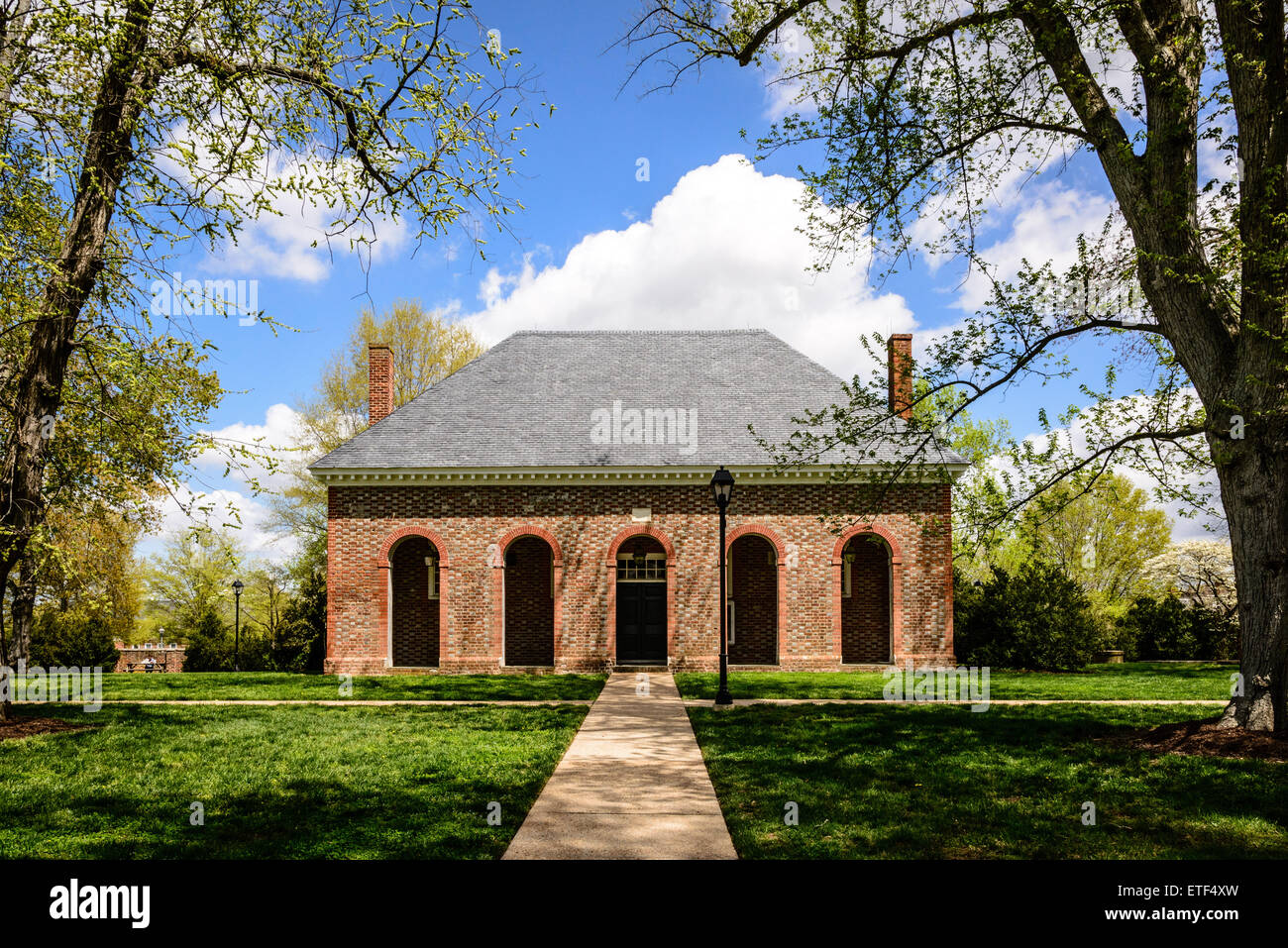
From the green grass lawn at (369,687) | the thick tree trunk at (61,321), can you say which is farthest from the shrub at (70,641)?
the thick tree trunk at (61,321)

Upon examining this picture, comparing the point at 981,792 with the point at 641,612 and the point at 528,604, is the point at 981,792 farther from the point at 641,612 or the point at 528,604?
the point at 528,604

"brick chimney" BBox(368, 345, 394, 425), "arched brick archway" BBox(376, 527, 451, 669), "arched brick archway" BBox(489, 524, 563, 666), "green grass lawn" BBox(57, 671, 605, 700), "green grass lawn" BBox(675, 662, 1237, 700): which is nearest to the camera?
"green grass lawn" BBox(675, 662, 1237, 700)

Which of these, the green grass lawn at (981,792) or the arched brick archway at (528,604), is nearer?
the green grass lawn at (981,792)

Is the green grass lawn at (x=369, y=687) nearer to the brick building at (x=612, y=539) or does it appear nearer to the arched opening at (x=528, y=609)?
the brick building at (x=612, y=539)

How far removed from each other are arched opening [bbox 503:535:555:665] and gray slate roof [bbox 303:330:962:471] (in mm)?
3270

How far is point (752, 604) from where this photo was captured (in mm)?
21922

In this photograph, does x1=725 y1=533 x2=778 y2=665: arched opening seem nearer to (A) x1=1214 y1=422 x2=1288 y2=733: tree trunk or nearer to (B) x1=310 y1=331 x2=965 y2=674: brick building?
(B) x1=310 y1=331 x2=965 y2=674: brick building

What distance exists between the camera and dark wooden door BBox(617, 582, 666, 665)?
71.1 feet

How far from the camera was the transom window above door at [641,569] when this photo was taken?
21703 millimetres

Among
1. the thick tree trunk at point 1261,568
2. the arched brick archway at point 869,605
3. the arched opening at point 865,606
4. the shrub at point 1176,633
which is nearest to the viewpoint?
the thick tree trunk at point 1261,568

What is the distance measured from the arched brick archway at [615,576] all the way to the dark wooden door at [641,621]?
3.19 ft

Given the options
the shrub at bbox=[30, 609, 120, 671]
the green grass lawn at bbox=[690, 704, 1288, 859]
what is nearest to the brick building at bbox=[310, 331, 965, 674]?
the green grass lawn at bbox=[690, 704, 1288, 859]
